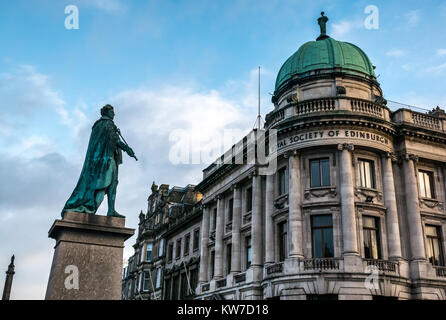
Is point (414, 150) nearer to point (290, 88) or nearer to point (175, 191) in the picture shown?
point (290, 88)

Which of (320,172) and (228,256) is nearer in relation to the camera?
(320,172)

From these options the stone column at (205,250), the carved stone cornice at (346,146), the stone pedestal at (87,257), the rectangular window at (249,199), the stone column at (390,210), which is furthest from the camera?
the stone column at (205,250)

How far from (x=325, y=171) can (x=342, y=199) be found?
2454mm

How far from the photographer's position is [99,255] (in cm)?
1146

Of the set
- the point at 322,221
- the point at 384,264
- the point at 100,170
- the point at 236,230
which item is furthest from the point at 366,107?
the point at 100,170

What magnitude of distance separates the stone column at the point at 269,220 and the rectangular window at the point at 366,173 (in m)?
5.94

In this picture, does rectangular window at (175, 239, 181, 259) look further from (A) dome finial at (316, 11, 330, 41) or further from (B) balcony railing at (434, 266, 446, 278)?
(B) balcony railing at (434, 266, 446, 278)

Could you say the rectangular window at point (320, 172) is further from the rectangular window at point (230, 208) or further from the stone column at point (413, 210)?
the rectangular window at point (230, 208)

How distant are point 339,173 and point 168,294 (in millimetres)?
30477

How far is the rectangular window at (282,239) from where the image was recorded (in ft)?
99.1

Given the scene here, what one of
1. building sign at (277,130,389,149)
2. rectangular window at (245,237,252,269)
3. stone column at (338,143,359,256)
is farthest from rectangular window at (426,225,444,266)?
rectangular window at (245,237,252,269)

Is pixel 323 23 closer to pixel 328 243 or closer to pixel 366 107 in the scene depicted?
pixel 366 107

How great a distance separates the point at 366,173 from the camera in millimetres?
30188

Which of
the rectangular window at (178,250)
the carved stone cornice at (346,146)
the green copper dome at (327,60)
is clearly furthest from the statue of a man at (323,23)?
the rectangular window at (178,250)
